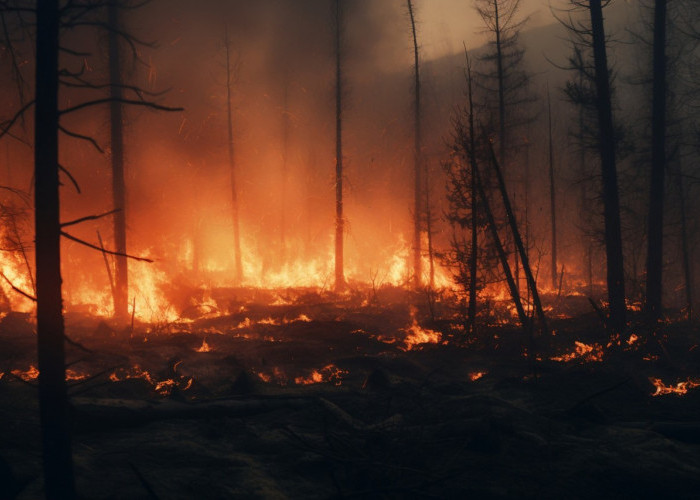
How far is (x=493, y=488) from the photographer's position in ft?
16.0

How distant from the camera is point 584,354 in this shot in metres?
11.5

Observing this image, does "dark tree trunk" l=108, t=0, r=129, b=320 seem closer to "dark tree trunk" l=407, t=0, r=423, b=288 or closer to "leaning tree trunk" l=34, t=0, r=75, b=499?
"leaning tree trunk" l=34, t=0, r=75, b=499

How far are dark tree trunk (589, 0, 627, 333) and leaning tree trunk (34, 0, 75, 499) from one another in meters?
13.0

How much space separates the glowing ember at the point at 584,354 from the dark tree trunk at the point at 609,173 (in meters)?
1.26

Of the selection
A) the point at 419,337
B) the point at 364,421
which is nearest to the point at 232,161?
the point at 419,337

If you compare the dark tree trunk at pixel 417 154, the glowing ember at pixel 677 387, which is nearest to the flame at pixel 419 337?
the glowing ember at pixel 677 387

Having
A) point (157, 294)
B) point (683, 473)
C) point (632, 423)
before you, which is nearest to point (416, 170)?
point (157, 294)

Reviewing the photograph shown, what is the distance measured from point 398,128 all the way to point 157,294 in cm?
3905

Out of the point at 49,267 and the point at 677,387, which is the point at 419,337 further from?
the point at 49,267

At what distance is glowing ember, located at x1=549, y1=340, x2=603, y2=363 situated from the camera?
442 inches

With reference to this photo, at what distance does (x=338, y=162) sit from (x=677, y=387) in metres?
19.0

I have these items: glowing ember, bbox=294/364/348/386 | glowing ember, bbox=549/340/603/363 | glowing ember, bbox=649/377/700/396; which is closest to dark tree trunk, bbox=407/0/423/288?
glowing ember, bbox=549/340/603/363

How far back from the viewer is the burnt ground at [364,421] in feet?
15.9

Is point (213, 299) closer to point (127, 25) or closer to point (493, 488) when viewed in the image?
point (127, 25)
